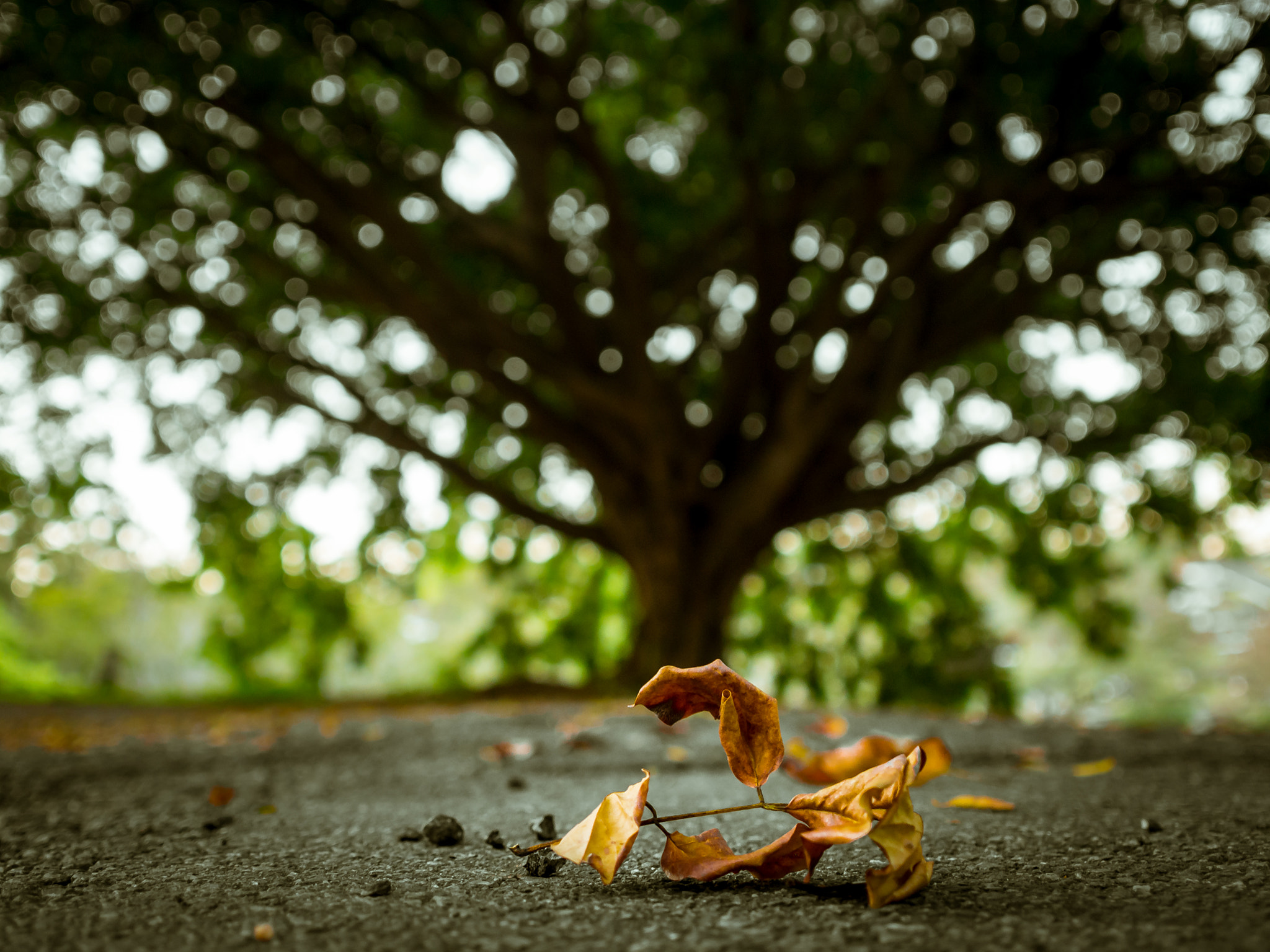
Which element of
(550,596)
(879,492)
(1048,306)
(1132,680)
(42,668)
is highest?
(1048,306)

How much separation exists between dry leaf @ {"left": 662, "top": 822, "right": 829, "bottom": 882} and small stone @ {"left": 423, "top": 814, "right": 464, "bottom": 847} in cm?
38

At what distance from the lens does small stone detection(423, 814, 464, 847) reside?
1.18 m

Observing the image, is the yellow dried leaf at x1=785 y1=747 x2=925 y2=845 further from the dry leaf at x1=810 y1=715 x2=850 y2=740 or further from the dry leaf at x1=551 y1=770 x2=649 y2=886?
the dry leaf at x1=810 y1=715 x2=850 y2=740

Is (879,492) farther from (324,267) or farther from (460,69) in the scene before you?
(324,267)

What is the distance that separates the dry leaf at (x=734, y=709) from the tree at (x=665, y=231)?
3.44m

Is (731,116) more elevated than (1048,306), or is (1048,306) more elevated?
(731,116)

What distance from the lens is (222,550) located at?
6.31 metres

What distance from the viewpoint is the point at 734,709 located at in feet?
2.94

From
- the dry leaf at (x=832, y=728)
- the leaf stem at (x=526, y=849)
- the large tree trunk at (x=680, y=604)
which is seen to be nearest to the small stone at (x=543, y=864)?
the leaf stem at (x=526, y=849)

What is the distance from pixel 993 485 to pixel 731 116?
395 centimetres

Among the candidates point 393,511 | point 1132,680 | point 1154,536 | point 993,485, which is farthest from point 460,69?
point 1132,680

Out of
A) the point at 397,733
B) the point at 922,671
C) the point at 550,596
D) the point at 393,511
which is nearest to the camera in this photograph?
the point at 397,733

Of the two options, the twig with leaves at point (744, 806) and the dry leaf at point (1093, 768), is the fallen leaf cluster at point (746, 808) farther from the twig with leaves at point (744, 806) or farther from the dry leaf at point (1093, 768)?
the dry leaf at point (1093, 768)

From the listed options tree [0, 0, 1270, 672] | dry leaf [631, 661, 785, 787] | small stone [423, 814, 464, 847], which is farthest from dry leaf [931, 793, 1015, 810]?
tree [0, 0, 1270, 672]
